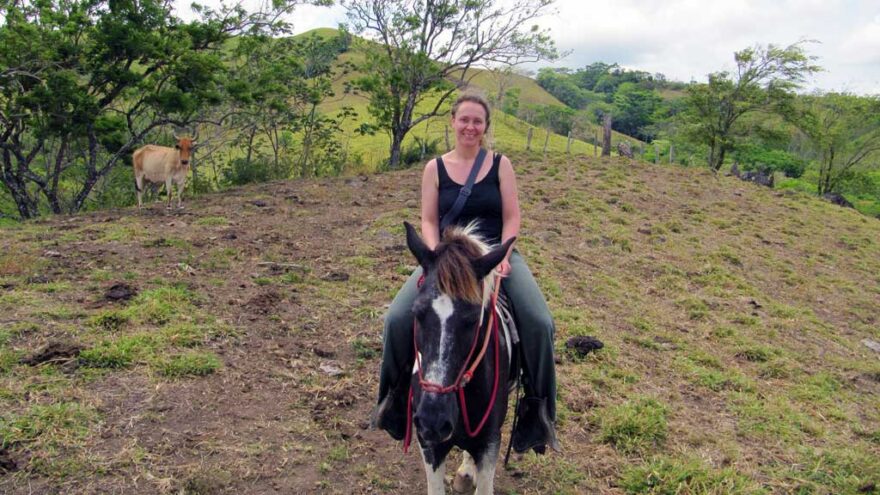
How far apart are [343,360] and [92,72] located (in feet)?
32.3

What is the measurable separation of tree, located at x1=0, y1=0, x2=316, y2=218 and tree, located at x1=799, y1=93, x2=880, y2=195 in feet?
96.4

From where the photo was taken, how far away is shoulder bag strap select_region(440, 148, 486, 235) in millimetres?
3234

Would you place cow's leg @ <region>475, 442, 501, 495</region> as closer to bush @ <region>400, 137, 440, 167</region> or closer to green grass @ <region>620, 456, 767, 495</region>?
green grass @ <region>620, 456, 767, 495</region>

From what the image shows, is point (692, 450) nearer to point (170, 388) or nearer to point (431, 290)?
point (431, 290)

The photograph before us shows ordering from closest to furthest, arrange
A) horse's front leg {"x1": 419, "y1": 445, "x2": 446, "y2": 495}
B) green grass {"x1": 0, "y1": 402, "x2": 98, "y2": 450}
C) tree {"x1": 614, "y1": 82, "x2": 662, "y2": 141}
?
horse's front leg {"x1": 419, "y1": 445, "x2": 446, "y2": 495}, green grass {"x1": 0, "y1": 402, "x2": 98, "y2": 450}, tree {"x1": 614, "y1": 82, "x2": 662, "y2": 141}

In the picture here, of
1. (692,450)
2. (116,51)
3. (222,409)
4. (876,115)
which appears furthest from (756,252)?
(876,115)

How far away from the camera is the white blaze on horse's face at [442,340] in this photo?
2283 mm

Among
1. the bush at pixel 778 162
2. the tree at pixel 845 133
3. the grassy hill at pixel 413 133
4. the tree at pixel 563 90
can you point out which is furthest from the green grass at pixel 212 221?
the tree at pixel 563 90

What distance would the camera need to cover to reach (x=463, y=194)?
323 centimetres

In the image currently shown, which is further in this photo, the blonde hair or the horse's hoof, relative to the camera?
the horse's hoof

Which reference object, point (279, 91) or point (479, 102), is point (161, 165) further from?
point (479, 102)

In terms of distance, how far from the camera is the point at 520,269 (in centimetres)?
Answer: 330

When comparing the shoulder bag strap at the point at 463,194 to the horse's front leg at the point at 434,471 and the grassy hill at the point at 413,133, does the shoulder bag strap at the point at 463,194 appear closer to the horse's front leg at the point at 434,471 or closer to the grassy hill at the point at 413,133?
the horse's front leg at the point at 434,471

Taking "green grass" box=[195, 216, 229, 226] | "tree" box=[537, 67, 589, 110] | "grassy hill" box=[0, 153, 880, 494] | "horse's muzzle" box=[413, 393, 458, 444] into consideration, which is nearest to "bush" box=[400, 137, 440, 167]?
"grassy hill" box=[0, 153, 880, 494]
